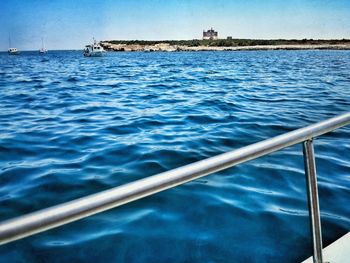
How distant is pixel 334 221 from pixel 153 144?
3.11 meters

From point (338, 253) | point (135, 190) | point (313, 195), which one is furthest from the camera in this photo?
point (338, 253)

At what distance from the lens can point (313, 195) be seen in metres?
1.52

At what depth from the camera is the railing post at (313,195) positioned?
55.4 inches

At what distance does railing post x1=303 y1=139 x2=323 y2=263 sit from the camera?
1.41 metres

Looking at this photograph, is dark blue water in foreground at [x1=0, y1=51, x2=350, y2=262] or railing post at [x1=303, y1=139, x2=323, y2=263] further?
dark blue water in foreground at [x1=0, y1=51, x2=350, y2=262]

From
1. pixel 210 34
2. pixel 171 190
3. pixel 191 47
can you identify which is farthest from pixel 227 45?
pixel 171 190

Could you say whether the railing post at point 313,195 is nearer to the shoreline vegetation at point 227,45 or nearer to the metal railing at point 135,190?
the metal railing at point 135,190

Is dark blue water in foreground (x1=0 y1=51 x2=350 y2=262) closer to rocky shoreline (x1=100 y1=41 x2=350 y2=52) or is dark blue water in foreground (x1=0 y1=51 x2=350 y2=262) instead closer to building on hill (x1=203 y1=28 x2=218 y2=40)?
rocky shoreline (x1=100 y1=41 x2=350 y2=52)

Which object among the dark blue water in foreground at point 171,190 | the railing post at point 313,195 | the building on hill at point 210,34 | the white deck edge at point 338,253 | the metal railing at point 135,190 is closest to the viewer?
the metal railing at point 135,190

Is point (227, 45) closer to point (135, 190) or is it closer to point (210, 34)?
point (210, 34)

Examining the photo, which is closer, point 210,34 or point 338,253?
point 338,253

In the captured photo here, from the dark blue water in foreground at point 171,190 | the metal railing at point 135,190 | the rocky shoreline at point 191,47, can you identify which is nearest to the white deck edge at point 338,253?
the metal railing at point 135,190

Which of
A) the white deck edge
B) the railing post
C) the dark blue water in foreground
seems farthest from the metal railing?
the dark blue water in foreground

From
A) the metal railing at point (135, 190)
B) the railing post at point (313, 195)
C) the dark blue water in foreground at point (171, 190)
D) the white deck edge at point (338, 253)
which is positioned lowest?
the dark blue water in foreground at point (171, 190)
